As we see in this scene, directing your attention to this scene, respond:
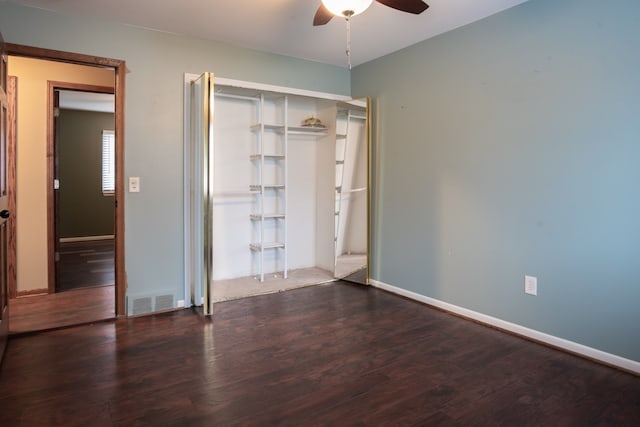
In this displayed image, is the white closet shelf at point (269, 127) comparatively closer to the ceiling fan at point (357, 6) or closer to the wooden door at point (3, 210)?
the ceiling fan at point (357, 6)

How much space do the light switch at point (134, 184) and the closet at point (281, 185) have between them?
781 millimetres

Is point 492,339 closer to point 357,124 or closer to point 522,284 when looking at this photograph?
point 522,284

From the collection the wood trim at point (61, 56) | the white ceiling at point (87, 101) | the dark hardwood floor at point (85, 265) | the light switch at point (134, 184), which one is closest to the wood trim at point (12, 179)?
the dark hardwood floor at point (85, 265)

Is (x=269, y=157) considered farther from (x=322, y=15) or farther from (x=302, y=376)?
(x=302, y=376)

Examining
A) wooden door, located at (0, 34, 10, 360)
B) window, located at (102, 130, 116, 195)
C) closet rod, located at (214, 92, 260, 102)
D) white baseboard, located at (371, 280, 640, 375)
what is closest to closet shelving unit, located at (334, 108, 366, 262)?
closet rod, located at (214, 92, 260, 102)

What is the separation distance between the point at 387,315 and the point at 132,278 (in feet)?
7.00

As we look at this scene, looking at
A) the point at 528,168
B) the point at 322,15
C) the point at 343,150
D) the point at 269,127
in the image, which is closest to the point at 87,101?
the point at 269,127

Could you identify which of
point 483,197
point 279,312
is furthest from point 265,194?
point 483,197

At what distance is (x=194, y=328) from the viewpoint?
309 centimetres

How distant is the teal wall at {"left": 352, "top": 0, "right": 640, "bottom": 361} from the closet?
2.02 feet

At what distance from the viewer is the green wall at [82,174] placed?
23.3 feet

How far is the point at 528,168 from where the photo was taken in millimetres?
2881

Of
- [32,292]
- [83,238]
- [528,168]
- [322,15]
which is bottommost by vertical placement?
[32,292]

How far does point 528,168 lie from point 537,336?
119 centimetres
